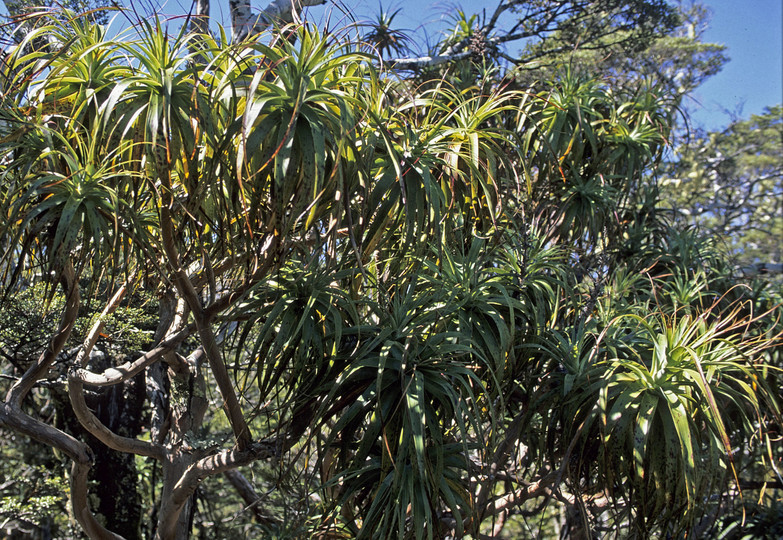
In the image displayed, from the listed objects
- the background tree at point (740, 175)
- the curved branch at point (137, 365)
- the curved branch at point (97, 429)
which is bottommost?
the curved branch at point (97, 429)

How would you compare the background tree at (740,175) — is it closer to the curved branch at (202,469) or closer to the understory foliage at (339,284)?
the understory foliage at (339,284)

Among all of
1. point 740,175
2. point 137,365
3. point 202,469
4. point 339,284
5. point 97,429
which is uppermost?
point 740,175

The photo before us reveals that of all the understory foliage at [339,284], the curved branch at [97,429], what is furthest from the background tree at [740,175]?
the curved branch at [97,429]

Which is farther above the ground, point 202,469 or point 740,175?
point 740,175

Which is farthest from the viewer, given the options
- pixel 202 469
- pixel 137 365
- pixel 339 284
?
pixel 339 284

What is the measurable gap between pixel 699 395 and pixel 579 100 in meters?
2.08

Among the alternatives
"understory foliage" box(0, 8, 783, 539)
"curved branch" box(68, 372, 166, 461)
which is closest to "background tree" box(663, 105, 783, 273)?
"understory foliage" box(0, 8, 783, 539)

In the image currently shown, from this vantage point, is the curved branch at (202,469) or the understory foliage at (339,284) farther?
the curved branch at (202,469)

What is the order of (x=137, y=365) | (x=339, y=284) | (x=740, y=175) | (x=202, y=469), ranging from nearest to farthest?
(x=137, y=365)
(x=202, y=469)
(x=339, y=284)
(x=740, y=175)

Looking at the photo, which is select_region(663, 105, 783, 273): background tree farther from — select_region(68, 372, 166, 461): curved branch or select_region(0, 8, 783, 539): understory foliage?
select_region(68, 372, 166, 461): curved branch

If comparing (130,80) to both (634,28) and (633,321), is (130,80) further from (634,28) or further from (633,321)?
(634,28)

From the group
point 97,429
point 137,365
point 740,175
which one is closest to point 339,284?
point 137,365

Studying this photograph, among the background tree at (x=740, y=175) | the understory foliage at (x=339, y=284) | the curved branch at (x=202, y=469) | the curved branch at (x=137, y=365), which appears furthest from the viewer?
the background tree at (x=740, y=175)

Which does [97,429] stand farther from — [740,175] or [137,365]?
[740,175]
